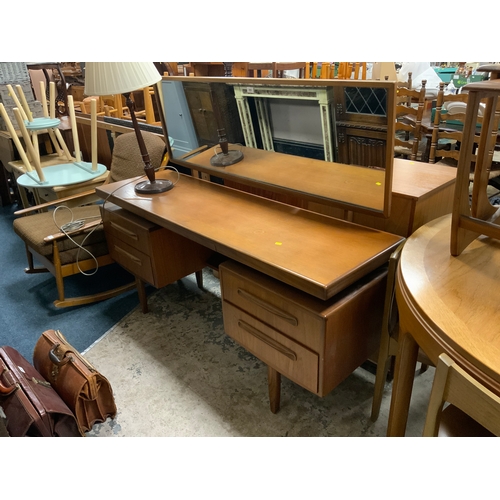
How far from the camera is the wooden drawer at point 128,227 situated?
1874mm

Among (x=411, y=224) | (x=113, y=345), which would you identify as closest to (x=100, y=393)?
(x=113, y=345)

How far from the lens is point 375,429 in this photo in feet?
4.92

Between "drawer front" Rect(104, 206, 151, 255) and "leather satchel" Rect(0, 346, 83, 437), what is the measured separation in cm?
70

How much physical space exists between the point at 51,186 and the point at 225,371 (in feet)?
5.44

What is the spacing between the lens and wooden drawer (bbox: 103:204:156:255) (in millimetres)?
1874

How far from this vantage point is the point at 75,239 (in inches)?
88.5

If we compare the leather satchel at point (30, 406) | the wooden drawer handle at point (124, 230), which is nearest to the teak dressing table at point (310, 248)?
the wooden drawer handle at point (124, 230)

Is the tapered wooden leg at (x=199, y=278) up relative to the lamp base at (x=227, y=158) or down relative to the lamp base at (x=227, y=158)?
down

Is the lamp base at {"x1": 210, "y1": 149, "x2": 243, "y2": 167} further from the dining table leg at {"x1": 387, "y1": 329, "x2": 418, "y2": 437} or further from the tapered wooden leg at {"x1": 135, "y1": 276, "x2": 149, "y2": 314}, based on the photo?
the dining table leg at {"x1": 387, "y1": 329, "x2": 418, "y2": 437}

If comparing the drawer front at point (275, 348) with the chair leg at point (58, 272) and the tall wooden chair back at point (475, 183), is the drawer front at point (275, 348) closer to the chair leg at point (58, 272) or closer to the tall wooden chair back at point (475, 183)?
the tall wooden chair back at point (475, 183)

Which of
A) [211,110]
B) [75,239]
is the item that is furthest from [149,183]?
[75,239]

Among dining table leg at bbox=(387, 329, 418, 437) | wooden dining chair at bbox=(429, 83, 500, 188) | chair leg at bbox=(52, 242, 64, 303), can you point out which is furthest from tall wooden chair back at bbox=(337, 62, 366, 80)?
dining table leg at bbox=(387, 329, 418, 437)

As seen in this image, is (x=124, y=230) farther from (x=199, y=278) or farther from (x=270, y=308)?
(x=270, y=308)

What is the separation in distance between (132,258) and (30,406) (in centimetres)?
89
